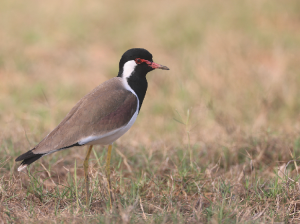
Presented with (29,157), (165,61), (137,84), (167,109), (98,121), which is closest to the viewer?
(29,157)

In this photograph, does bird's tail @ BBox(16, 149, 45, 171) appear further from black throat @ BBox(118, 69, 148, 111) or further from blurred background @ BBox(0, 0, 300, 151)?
blurred background @ BBox(0, 0, 300, 151)

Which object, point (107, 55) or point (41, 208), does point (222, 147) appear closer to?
point (41, 208)

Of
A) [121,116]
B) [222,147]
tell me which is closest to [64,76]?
[222,147]

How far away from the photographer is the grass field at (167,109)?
3.36 meters

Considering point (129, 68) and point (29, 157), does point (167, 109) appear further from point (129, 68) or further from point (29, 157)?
point (29, 157)

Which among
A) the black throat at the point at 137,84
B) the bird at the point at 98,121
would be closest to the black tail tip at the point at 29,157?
the bird at the point at 98,121

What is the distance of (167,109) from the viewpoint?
6.75 m

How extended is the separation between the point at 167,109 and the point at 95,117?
3.45m

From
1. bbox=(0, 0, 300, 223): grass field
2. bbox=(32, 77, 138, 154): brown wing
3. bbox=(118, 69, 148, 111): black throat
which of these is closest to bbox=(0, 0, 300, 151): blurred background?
bbox=(0, 0, 300, 223): grass field

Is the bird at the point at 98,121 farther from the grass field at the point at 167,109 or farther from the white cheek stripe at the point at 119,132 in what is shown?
the grass field at the point at 167,109

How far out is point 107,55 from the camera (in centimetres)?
901

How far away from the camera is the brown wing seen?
3285mm

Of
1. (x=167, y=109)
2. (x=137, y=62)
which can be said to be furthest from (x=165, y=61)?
(x=137, y=62)

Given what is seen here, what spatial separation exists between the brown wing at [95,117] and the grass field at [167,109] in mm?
384
